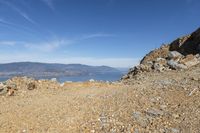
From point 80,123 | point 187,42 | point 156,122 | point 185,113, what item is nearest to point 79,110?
point 80,123

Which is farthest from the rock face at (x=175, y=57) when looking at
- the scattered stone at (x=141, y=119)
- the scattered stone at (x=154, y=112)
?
the scattered stone at (x=141, y=119)

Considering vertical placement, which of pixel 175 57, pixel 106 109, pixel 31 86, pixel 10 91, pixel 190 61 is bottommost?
pixel 106 109

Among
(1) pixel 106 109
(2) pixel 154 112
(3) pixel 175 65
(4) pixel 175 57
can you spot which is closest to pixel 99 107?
(1) pixel 106 109

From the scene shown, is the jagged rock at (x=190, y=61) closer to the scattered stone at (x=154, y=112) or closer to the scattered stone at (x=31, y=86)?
the scattered stone at (x=154, y=112)

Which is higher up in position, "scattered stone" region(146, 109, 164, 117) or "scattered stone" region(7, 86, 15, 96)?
"scattered stone" region(7, 86, 15, 96)

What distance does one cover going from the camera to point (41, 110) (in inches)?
623

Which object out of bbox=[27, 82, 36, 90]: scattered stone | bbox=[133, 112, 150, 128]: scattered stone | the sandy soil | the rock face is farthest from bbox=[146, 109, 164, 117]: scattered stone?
the rock face

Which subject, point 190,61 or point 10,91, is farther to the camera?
point 190,61

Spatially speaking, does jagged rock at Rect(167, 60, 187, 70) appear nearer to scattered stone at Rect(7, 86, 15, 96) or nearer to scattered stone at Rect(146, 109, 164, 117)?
scattered stone at Rect(146, 109, 164, 117)

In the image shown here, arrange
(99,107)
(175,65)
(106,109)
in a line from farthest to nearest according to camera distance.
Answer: (175,65) → (99,107) → (106,109)

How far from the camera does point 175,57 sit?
32688 millimetres

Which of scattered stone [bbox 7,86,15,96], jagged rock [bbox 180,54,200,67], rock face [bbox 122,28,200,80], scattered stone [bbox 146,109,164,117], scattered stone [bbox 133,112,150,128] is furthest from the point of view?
rock face [bbox 122,28,200,80]

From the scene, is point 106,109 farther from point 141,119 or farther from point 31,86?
point 31,86

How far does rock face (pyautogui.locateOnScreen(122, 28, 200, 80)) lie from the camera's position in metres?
29.2
